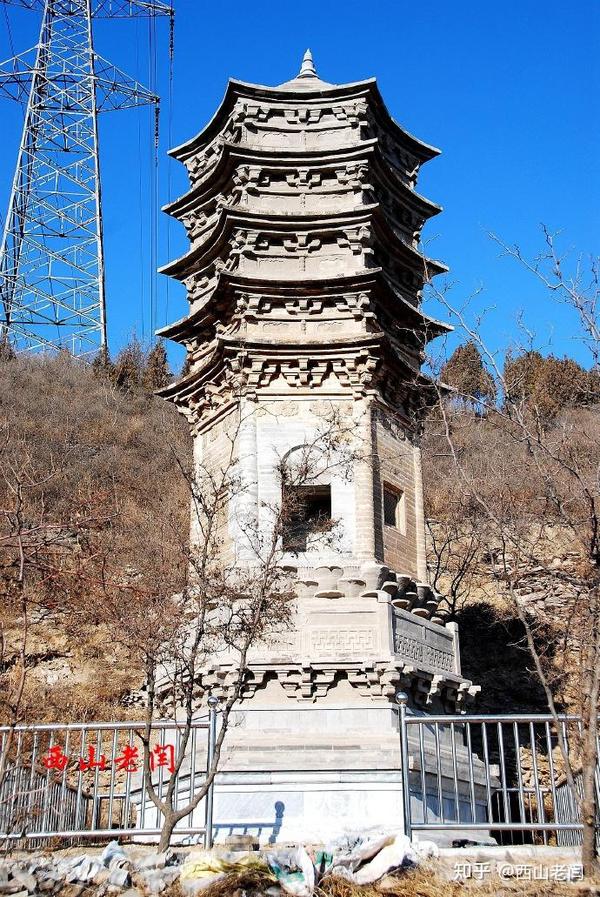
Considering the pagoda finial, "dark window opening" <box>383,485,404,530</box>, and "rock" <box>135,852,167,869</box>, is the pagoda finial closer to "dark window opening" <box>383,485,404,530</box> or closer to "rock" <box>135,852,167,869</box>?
"dark window opening" <box>383,485,404,530</box>

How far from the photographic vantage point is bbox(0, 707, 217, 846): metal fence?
7.31 metres

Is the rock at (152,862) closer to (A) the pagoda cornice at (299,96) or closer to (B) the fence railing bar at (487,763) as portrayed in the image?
(B) the fence railing bar at (487,763)

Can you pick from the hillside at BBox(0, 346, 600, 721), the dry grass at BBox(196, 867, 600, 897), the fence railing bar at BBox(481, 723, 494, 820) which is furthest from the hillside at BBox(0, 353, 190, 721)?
the fence railing bar at BBox(481, 723, 494, 820)

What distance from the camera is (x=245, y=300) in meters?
13.3

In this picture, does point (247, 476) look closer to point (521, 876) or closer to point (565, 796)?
point (565, 796)

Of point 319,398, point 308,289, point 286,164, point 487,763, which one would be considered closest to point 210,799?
point 487,763

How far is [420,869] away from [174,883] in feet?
5.34

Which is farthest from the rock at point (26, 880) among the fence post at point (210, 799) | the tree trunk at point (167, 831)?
the fence post at point (210, 799)

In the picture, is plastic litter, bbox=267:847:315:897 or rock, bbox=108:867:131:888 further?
rock, bbox=108:867:131:888

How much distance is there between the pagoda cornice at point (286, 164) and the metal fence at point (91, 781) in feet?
26.8

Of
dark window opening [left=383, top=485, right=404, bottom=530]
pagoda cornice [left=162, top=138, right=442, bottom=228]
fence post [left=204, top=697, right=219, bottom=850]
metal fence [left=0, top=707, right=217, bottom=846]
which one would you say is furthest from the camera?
pagoda cornice [left=162, top=138, right=442, bottom=228]

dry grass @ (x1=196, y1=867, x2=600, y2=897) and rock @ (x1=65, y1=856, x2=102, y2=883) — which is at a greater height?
rock @ (x1=65, y1=856, x2=102, y2=883)

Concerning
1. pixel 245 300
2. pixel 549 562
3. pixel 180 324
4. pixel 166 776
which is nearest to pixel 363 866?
pixel 166 776

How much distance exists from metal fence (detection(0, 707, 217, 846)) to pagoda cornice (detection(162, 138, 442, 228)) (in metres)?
8.16
